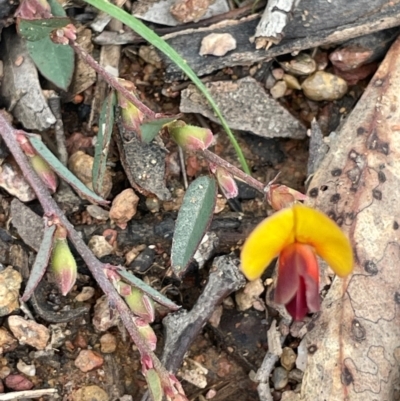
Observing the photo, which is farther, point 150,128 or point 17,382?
point 17,382

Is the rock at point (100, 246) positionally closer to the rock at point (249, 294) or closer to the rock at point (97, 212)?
the rock at point (97, 212)

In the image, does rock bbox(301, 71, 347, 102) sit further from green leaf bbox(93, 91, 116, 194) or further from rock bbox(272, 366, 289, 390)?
rock bbox(272, 366, 289, 390)

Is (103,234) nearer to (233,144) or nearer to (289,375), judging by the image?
(233,144)

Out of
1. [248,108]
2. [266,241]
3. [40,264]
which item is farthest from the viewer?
[248,108]

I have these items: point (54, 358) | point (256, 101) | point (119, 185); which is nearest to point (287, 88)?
point (256, 101)

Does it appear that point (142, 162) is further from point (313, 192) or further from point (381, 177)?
point (381, 177)

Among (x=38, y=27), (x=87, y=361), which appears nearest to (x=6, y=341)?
(x=87, y=361)

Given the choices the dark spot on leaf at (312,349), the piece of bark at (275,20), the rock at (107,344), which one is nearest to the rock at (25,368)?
the rock at (107,344)
